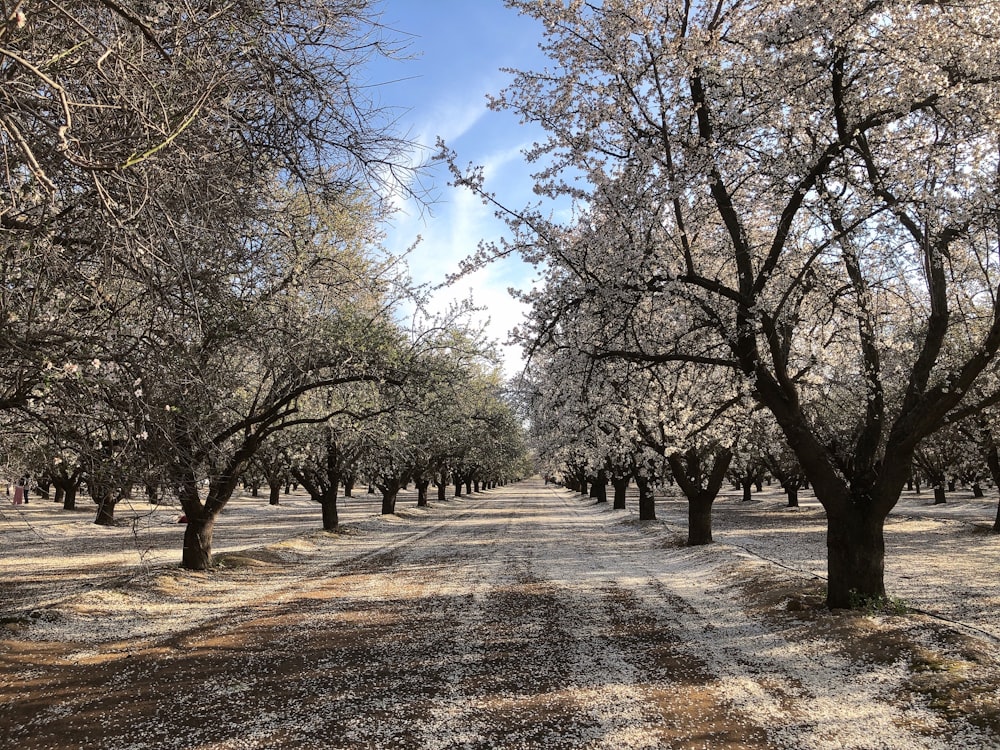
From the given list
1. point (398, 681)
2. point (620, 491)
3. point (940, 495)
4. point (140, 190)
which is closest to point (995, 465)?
point (620, 491)

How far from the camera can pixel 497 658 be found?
735 cm

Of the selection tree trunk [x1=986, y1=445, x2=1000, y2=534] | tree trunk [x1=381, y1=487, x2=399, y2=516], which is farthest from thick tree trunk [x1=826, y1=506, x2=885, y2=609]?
tree trunk [x1=381, y1=487, x2=399, y2=516]

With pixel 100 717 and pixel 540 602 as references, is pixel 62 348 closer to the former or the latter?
pixel 100 717

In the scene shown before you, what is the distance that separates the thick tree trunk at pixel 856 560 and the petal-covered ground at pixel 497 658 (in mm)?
401

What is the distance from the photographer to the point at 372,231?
1510 cm

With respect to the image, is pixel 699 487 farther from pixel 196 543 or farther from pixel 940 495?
pixel 940 495

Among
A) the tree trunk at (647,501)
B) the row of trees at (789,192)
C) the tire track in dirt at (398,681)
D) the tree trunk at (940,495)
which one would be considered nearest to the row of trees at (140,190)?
the tire track in dirt at (398,681)

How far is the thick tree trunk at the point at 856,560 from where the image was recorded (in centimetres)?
880

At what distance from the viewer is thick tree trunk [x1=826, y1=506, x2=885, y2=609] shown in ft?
28.9

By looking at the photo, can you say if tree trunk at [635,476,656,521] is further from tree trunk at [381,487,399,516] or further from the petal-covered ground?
tree trunk at [381,487,399,516]

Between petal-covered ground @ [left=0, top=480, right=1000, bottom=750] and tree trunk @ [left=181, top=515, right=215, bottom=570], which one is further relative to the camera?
tree trunk @ [left=181, top=515, right=215, bottom=570]

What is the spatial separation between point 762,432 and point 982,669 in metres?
12.3

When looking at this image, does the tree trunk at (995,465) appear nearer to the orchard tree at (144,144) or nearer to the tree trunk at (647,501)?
the tree trunk at (647,501)

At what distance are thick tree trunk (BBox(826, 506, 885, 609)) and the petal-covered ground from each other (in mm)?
401
